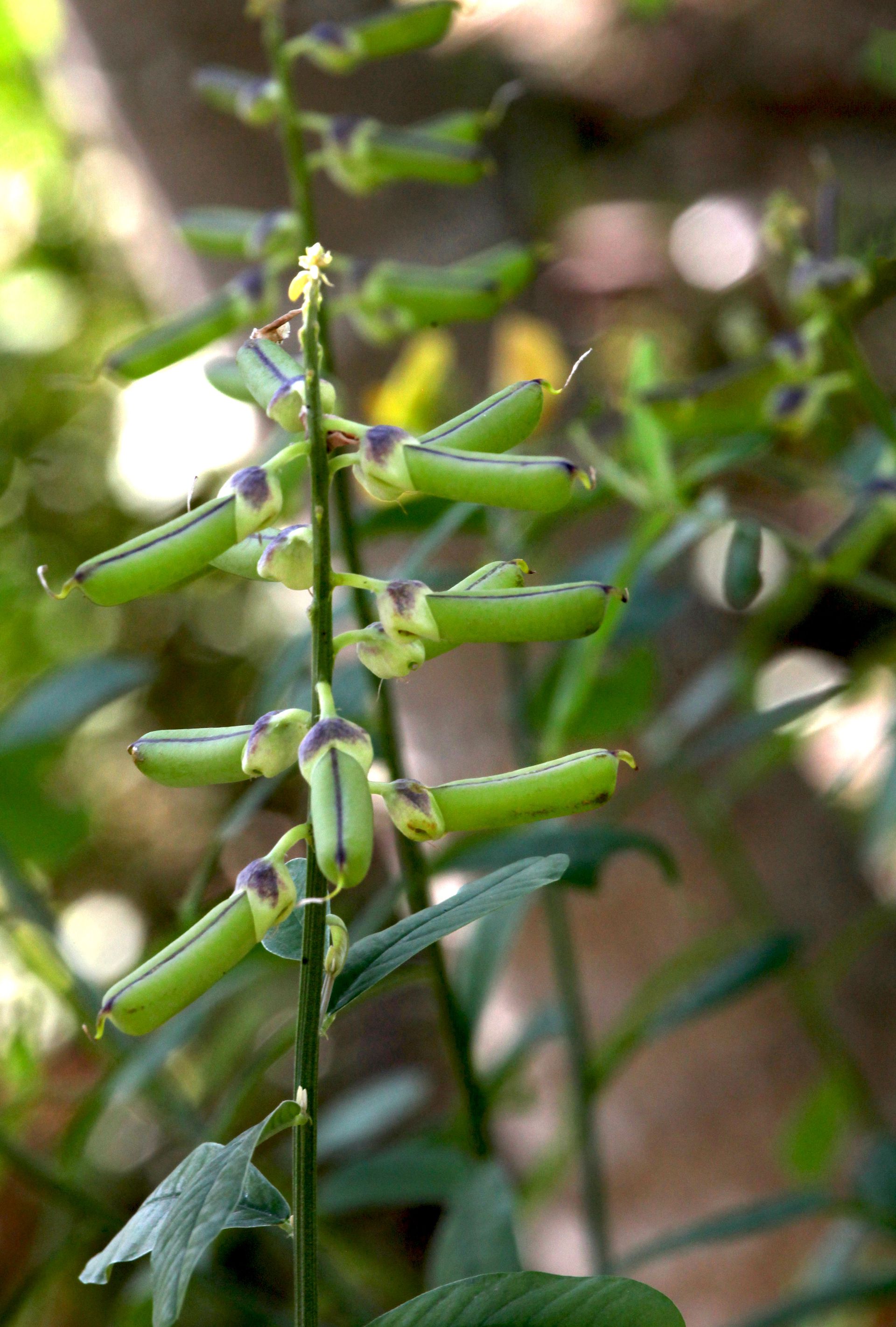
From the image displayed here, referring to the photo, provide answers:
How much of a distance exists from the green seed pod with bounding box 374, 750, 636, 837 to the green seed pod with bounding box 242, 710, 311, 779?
0.03m

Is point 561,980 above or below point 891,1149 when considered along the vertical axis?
above

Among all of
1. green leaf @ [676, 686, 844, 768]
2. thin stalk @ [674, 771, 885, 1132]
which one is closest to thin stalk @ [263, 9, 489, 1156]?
green leaf @ [676, 686, 844, 768]

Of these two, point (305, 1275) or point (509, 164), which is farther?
point (509, 164)

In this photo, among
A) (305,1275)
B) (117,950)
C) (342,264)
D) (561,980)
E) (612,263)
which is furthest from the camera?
(612,263)

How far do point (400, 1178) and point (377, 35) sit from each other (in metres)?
0.72

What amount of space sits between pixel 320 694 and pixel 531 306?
1.10m

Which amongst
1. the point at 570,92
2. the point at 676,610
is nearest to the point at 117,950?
the point at 676,610

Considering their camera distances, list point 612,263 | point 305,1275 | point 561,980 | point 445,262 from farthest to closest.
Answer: point 612,263 < point 445,262 < point 561,980 < point 305,1275

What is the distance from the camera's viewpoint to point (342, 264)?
72 centimetres

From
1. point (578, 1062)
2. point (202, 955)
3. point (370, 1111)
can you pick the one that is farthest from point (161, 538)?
point (370, 1111)

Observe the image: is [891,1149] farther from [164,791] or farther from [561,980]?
[164,791]

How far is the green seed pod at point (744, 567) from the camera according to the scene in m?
0.59

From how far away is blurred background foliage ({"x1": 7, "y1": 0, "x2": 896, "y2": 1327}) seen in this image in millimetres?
754

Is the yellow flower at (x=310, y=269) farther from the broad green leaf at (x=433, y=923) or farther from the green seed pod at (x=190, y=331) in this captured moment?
the green seed pod at (x=190, y=331)
